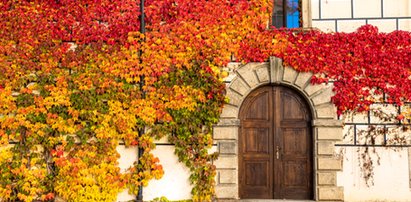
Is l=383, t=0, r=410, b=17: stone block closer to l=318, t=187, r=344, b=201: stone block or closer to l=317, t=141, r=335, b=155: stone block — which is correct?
l=317, t=141, r=335, b=155: stone block

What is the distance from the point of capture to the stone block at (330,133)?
8.77 metres

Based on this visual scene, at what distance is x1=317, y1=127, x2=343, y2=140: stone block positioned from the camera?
345 inches

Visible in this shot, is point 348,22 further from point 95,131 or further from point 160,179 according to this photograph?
point 95,131

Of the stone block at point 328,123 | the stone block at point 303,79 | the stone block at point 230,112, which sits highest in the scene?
the stone block at point 303,79

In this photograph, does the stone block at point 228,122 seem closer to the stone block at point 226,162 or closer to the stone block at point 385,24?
the stone block at point 226,162

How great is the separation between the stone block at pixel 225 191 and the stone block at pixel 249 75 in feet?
7.35

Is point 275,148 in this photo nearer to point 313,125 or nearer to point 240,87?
point 313,125

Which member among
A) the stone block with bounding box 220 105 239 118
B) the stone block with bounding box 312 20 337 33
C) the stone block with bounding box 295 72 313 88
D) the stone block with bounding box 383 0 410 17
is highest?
the stone block with bounding box 383 0 410 17

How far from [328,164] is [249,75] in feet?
8.39

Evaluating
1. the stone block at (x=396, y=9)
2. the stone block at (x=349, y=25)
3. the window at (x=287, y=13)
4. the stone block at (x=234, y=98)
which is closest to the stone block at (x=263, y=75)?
the stone block at (x=234, y=98)

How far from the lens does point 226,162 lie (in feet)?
28.8

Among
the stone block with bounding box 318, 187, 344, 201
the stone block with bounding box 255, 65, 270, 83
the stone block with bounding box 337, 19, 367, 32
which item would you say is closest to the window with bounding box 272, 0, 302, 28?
the stone block with bounding box 337, 19, 367, 32

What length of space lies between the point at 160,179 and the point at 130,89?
2.06 meters

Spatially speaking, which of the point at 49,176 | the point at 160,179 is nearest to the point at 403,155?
the point at 160,179
